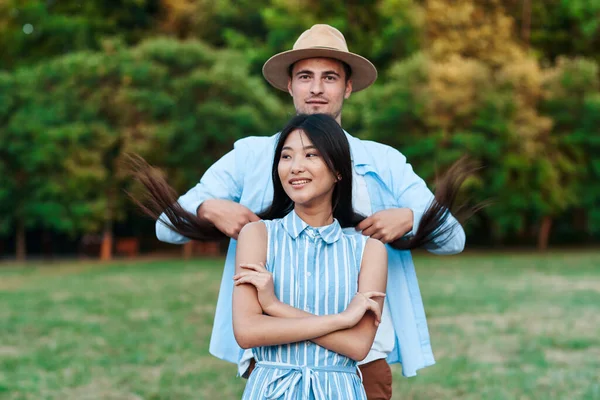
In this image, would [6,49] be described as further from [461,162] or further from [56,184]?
[461,162]

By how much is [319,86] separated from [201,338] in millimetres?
6596

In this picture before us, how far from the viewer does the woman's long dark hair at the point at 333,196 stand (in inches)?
92.7

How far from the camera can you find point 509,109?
2409 cm

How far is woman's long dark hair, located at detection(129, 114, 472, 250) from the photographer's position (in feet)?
7.72

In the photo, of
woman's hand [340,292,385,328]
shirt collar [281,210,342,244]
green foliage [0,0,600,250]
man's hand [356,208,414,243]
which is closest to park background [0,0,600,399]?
green foliage [0,0,600,250]

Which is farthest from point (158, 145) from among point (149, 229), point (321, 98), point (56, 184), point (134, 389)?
point (321, 98)

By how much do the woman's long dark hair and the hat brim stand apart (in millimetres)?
549

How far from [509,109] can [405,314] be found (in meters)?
22.4

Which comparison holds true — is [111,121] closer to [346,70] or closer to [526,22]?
[526,22]

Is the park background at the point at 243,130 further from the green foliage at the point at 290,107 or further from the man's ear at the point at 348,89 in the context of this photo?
the man's ear at the point at 348,89

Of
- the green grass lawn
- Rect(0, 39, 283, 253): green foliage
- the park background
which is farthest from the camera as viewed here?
Rect(0, 39, 283, 253): green foliage

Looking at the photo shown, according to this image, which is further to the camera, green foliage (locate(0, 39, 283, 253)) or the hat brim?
green foliage (locate(0, 39, 283, 253))

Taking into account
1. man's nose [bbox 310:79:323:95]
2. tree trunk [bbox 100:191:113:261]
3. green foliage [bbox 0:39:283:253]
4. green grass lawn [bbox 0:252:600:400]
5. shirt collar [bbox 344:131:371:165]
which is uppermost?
green foliage [bbox 0:39:283:253]

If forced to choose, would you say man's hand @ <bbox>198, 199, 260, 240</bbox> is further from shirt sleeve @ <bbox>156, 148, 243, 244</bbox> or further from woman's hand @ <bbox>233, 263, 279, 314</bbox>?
woman's hand @ <bbox>233, 263, 279, 314</bbox>
